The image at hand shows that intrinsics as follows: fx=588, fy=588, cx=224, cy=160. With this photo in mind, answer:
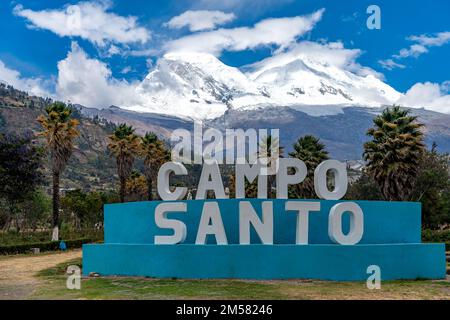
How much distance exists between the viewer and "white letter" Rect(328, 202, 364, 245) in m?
25.3

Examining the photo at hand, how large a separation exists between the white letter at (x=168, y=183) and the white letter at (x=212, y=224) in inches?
68.7

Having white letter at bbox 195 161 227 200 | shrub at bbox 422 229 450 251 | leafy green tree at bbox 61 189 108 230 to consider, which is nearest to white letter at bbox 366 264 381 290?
white letter at bbox 195 161 227 200

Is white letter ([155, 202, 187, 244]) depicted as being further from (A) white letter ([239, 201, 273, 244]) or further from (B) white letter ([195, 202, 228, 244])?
(A) white letter ([239, 201, 273, 244])

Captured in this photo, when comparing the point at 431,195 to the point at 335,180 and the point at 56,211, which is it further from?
the point at 335,180

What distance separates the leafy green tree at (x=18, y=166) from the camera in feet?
188

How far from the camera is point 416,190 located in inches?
2687

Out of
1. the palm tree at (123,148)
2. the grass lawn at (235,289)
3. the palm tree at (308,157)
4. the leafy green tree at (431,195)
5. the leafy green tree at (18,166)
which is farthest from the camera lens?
the palm tree at (123,148)

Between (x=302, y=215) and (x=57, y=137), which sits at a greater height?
(x=57, y=137)

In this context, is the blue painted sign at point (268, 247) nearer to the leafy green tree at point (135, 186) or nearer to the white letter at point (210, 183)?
the white letter at point (210, 183)

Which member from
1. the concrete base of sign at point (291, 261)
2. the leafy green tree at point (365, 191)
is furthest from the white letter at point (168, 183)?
the leafy green tree at point (365, 191)

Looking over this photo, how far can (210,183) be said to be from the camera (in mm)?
26766

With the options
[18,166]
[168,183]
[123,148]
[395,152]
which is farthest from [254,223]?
[123,148]

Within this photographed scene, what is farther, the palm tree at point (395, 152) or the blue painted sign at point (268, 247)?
the palm tree at point (395, 152)

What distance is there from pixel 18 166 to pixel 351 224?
41247 mm
